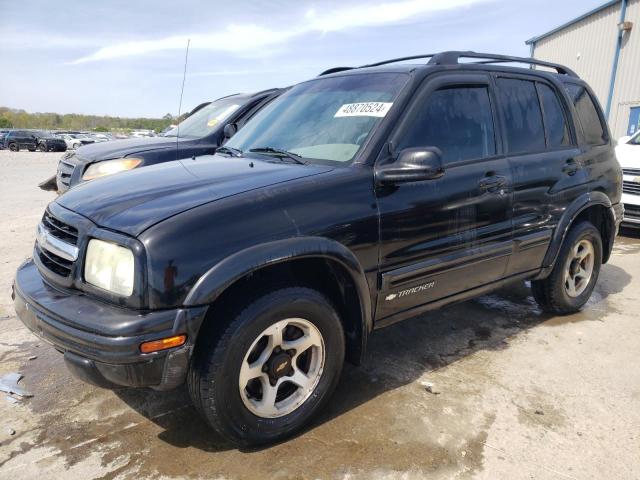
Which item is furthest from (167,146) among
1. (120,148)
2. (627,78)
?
(627,78)

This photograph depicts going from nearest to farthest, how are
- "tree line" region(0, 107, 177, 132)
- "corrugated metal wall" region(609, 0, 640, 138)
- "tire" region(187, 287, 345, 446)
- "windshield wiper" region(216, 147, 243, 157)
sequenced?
"tire" region(187, 287, 345, 446)
"windshield wiper" region(216, 147, 243, 157)
"corrugated metal wall" region(609, 0, 640, 138)
"tree line" region(0, 107, 177, 132)

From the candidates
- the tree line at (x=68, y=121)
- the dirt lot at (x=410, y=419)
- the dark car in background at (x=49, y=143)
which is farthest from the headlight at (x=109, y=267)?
the tree line at (x=68, y=121)

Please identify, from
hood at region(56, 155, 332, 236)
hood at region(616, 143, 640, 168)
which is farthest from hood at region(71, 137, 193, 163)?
hood at region(616, 143, 640, 168)

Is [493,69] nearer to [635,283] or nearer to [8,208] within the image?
[635,283]

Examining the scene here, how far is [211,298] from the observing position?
2.09 metres

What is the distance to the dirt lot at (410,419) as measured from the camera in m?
2.33

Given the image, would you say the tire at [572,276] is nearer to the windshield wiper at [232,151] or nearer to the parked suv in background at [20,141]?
the windshield wiper at [232,151]

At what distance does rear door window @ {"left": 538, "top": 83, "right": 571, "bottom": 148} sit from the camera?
378 cm

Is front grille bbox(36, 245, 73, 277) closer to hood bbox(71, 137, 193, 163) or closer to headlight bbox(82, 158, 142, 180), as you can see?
headlight bbox(82, 158, 142, 180)

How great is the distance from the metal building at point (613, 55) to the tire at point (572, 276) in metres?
13.3

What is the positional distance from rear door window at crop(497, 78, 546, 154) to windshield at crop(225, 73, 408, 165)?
2.99 feet

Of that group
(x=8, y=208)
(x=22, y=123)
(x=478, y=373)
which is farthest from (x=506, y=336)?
(x=22, y=123)

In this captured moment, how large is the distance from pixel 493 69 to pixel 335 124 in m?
1.28

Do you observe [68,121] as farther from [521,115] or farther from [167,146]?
[521,115]
